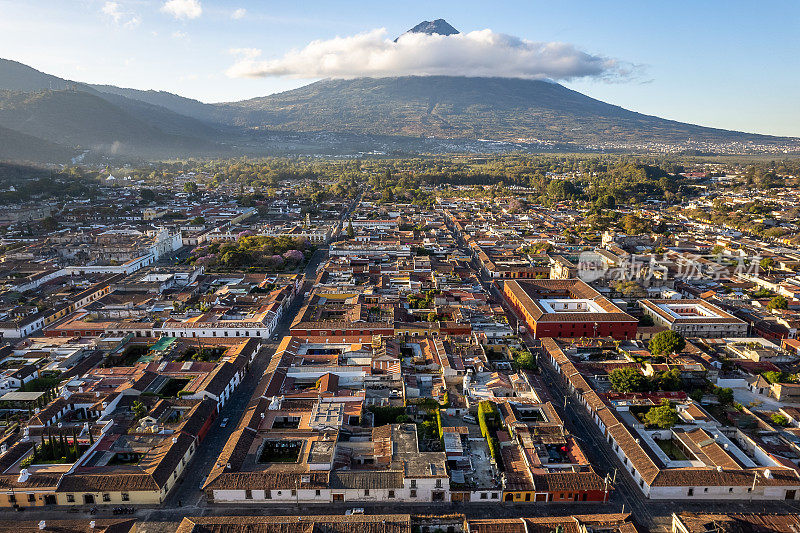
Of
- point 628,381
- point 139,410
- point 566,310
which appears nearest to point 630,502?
point 628,381

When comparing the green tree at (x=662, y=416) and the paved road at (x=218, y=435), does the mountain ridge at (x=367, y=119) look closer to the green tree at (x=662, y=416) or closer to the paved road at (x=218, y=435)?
the paved road at (x=218, y=435)

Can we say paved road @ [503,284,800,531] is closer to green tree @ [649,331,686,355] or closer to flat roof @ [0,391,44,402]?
green tree @ [649,331,686,355]

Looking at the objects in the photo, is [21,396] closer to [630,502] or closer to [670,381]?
[630,502]

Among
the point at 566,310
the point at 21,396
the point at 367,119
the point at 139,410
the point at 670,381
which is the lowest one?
the point at 21,396

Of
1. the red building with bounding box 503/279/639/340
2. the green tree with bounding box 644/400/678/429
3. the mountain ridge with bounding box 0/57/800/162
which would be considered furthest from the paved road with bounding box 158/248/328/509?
the mountain ridge with bounding box 0/57/800/162

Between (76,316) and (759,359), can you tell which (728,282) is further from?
(76,316)

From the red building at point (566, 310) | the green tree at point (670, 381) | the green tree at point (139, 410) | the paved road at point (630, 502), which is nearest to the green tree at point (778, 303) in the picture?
the red building at point (566, 310)
